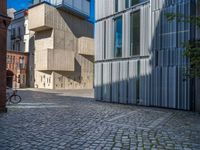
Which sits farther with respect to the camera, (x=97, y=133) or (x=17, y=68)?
(x=17, y=68)

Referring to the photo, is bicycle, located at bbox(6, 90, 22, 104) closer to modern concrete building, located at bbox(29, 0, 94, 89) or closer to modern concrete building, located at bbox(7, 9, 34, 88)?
modern concrete building, located at bbox(29, 0, 94, 89)

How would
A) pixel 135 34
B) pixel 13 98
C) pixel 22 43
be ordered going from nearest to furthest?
1. pixel 135 34
2. pixel 13 98
3. pixel 22 43

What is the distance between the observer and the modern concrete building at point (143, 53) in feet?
45.5

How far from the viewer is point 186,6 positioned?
13.7m

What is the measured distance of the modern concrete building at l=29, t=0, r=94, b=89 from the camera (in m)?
39.0

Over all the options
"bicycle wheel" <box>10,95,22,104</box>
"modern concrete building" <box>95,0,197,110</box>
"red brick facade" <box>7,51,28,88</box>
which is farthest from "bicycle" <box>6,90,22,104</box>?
"red brick facade" <box>7,51,28,88</box>

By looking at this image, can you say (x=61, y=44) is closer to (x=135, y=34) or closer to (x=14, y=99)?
(x=14, y=99)

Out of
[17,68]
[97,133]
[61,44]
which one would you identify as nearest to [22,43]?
[17,68]

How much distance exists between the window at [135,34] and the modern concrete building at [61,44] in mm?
23711

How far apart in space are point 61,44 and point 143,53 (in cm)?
2688

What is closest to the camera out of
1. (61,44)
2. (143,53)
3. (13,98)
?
(143,53)

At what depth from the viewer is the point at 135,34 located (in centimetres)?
1683

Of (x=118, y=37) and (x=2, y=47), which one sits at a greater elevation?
(x=118, y=37)

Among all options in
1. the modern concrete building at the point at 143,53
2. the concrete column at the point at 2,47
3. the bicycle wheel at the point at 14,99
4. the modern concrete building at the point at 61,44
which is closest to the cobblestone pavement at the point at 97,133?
the concrete column at the point at 2,47
